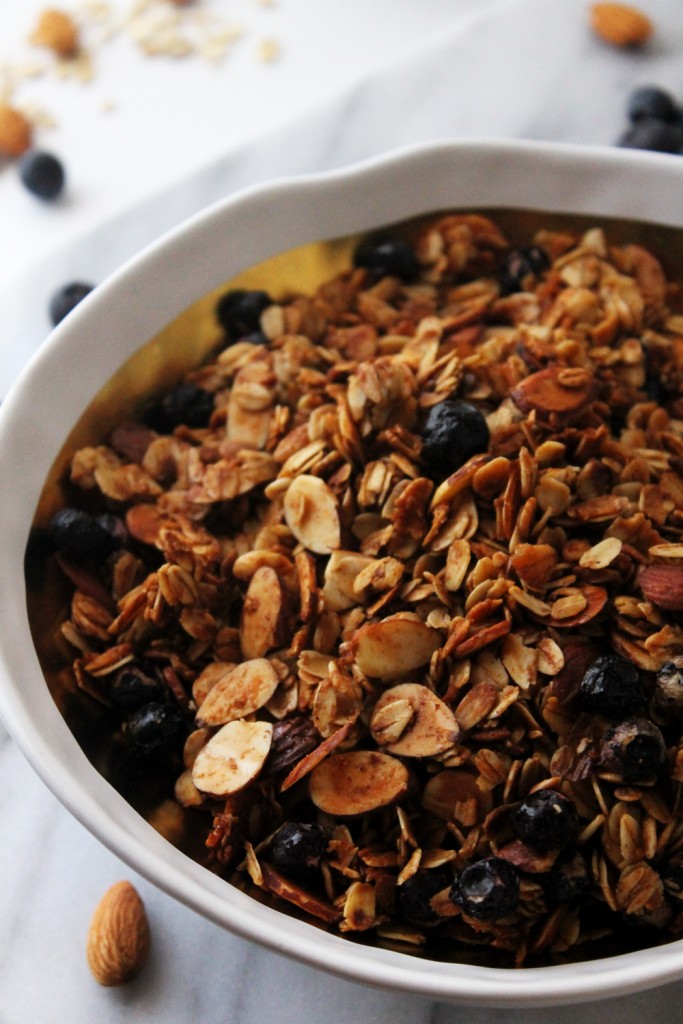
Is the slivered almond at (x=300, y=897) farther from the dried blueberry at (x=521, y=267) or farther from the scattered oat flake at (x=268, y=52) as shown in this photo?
the scattered oat flake at (x=268, y=52)

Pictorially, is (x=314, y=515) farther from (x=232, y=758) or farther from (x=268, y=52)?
(x=268, y=52)

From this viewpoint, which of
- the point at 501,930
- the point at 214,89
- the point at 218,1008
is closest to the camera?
the point at 501,930

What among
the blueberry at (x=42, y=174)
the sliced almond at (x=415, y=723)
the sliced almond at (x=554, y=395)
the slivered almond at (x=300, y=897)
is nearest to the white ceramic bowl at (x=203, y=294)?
the slivered almond at (x=300, y=897)

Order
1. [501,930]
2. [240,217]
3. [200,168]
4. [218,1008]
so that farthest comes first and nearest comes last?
[200,168] < [240,217] < [218,1008] < [501,930]

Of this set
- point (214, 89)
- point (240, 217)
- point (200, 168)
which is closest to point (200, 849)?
point (240, 217)

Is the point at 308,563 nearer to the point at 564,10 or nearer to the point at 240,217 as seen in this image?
the point at 240,217

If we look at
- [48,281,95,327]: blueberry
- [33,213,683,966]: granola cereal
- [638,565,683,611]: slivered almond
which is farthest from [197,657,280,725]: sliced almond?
[48,281,95,327]: blueberry

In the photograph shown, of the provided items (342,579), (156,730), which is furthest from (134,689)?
(342,579)
